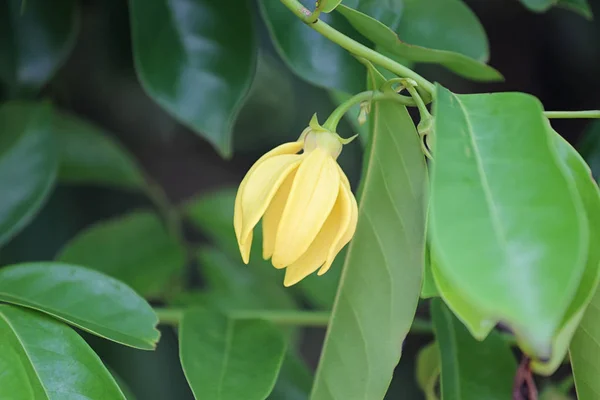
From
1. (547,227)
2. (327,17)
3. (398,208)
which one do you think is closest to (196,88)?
(327,17)

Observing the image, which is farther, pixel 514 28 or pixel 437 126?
pixel 514 28

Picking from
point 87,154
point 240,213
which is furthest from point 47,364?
point 87,154

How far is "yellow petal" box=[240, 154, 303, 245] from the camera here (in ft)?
1.23

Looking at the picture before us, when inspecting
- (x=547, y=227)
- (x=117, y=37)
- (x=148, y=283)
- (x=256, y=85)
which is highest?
(x=547, y=227)

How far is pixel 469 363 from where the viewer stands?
1.75 feet

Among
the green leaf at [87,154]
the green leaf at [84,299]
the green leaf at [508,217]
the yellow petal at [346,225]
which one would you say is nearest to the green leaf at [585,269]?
the green leaf at [508,217]

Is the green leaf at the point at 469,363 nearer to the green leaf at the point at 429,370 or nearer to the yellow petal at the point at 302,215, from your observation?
the green leaf at the point at 429,370

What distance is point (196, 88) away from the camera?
0.62 metres

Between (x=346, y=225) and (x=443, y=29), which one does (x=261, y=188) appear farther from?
(x=443, y=29)

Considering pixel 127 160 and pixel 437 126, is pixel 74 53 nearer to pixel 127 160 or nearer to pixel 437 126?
pixel 127 160

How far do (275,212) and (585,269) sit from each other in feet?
0.55

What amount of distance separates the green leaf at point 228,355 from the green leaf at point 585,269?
208mm

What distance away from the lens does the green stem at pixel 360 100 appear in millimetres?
403

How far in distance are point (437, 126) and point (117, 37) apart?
66 cm
